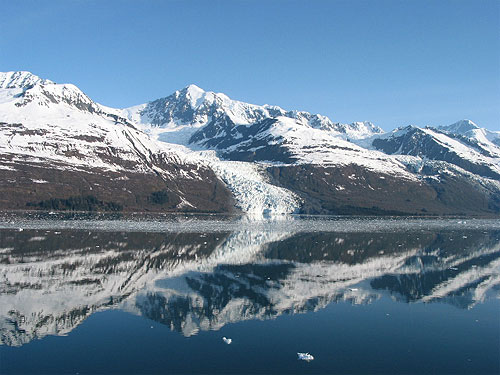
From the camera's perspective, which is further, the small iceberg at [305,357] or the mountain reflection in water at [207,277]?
the mountain reflection in water at [207,277]

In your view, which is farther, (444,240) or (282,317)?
(444,240)

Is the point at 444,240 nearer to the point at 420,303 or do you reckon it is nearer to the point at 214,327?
the point at 420,303

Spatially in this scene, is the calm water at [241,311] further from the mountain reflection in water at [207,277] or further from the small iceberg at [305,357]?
the small iceberg at [305,357]

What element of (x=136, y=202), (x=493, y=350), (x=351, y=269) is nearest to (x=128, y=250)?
(x=351, y=269)

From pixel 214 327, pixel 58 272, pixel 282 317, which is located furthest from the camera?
pixel 58 272

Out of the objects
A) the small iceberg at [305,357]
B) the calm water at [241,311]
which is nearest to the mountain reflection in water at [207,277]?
the calm water at [241,311]
